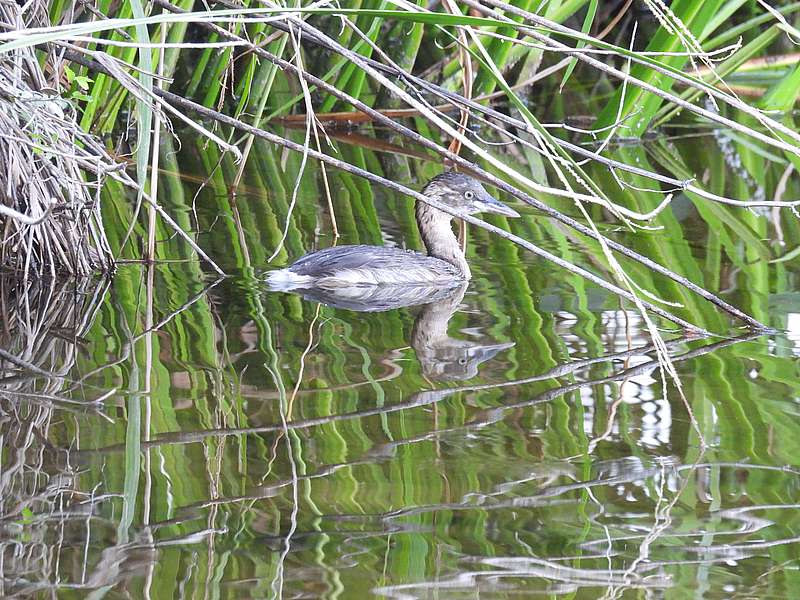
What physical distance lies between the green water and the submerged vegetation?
1 centimetres

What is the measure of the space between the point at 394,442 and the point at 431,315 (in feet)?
5.45

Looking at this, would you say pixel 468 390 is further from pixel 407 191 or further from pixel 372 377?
pixel 407 191

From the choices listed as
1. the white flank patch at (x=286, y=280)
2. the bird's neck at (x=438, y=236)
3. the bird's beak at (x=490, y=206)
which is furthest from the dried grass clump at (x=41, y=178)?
the bird's beak at (x=490, y=206)

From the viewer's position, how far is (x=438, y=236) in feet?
19.2

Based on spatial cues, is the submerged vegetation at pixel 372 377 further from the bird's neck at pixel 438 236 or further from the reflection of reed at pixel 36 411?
the bird's neck at pixel 438 236

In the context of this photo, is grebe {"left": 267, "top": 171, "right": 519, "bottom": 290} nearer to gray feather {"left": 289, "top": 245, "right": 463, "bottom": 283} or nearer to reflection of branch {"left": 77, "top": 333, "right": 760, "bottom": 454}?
gray feather {"left": 289, "top": 245, "right": 463, "bottom": 283}

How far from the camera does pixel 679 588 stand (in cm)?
252

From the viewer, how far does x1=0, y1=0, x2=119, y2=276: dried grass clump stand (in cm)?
395

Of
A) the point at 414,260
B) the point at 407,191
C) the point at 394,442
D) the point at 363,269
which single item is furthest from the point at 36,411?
the point at 414,260

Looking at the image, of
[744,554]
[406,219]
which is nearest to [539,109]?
[406,219]

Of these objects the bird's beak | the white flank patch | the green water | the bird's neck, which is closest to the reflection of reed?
the green water

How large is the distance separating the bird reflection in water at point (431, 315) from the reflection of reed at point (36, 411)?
956mm

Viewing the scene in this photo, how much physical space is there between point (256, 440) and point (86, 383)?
2.28 feet

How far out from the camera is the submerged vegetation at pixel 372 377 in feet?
8.66
